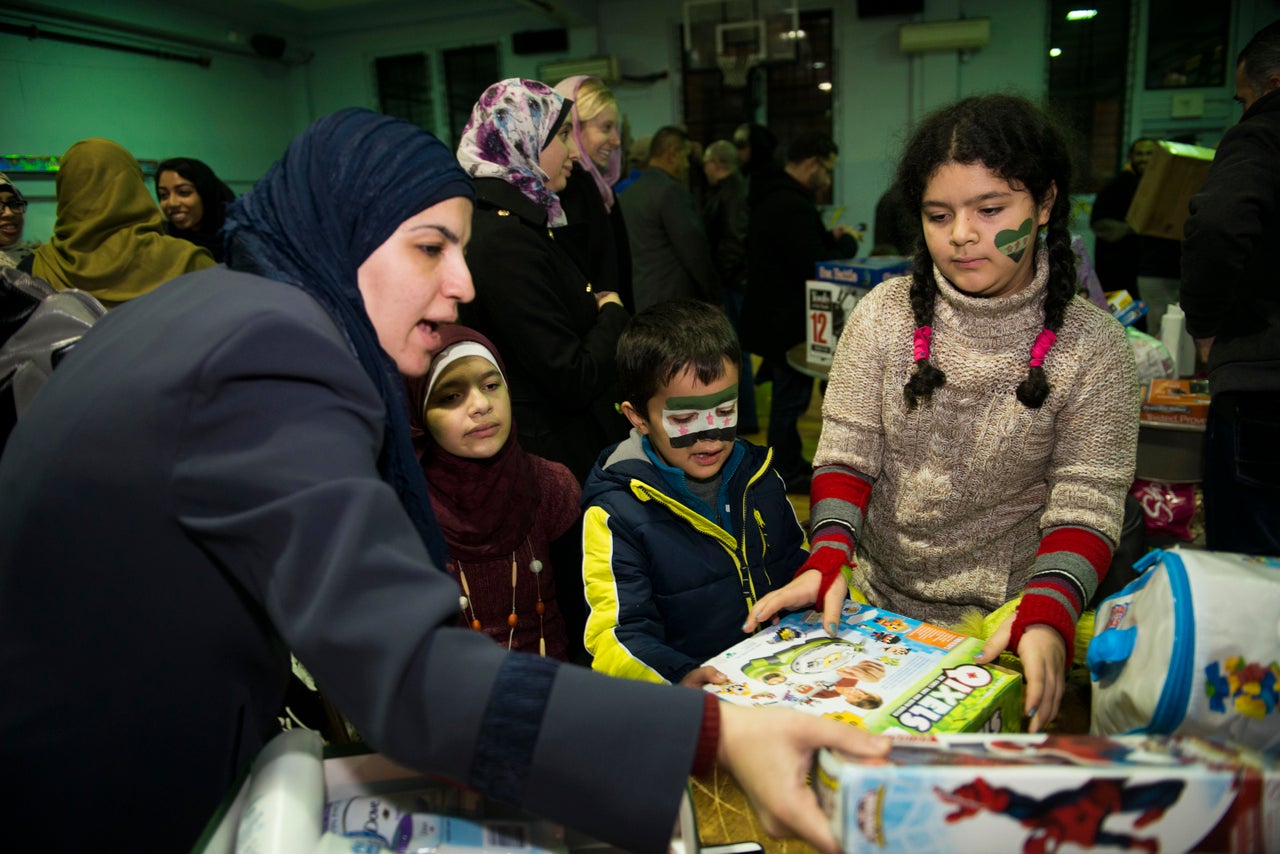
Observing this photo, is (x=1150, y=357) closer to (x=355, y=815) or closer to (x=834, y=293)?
(x=834, y=293)

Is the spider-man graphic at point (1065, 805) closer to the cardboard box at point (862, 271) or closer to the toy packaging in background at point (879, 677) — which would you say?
the toy packaging in background at point (879, 677)

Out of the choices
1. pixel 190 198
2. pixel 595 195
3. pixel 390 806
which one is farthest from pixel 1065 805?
pixel 190 198

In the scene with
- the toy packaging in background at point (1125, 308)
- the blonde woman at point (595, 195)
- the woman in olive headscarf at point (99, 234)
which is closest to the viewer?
the blonde woman at point (595, 195)

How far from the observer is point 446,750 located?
68cm

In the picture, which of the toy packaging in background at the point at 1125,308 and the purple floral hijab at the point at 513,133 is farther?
the toy packaging in background at the point at 1125,308

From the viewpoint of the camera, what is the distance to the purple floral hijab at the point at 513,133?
2113mm

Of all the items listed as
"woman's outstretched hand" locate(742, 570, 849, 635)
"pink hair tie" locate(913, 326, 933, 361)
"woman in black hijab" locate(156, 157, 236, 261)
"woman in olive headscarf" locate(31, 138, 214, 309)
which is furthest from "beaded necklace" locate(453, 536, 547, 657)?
"woman in black hijab" locate(156, 157, 236, 261)

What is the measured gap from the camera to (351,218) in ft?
2.98

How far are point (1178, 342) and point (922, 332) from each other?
7.80 feet

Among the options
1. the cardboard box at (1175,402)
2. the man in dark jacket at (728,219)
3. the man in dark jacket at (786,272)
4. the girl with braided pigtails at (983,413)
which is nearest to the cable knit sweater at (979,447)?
the girl with braided pigtails at (983,413)

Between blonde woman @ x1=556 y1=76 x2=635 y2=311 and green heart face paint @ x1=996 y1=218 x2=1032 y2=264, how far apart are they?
125cm

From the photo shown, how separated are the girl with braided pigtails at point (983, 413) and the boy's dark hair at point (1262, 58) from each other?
1414mm

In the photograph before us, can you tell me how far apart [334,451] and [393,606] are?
13 centimetres

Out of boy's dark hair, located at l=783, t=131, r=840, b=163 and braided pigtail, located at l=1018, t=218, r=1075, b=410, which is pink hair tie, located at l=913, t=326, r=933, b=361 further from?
boy's dark hair, located at l=783, t=131, r=840, b=163
